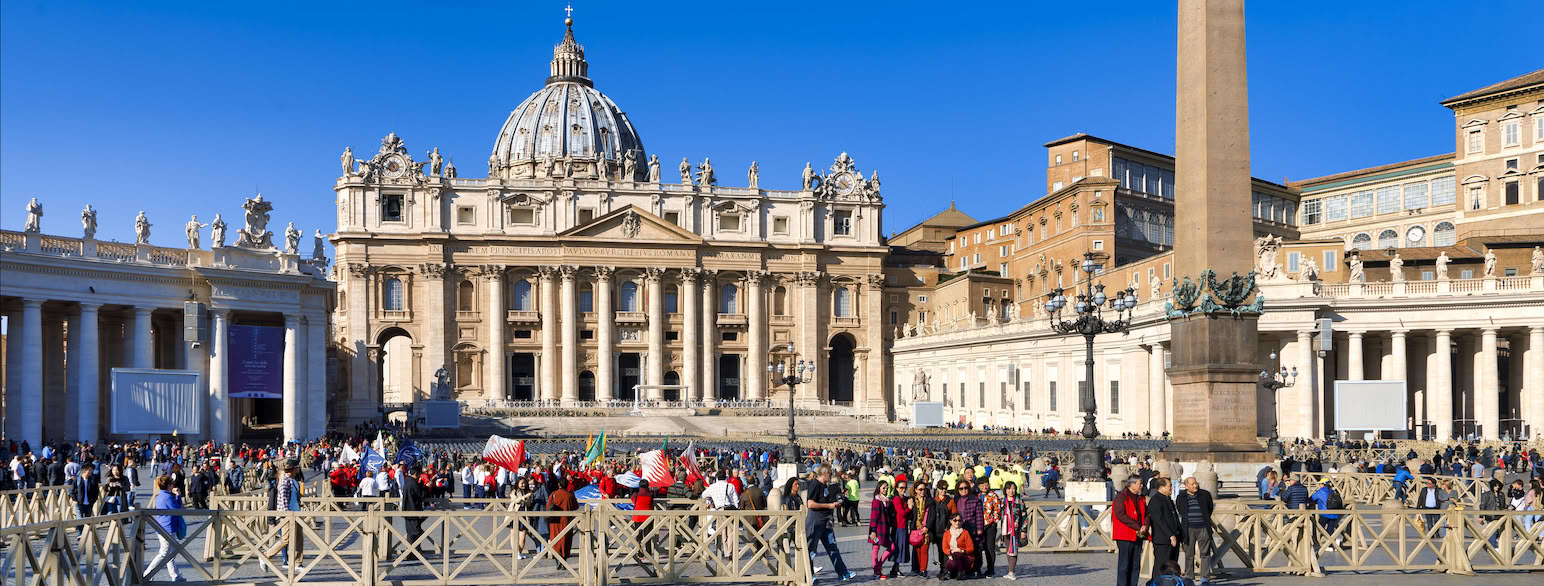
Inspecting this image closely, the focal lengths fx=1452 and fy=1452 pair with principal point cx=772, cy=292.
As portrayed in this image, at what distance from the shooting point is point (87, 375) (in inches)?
1490

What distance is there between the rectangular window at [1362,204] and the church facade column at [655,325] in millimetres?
40479

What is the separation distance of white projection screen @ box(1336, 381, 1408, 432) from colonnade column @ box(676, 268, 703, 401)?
5662cm

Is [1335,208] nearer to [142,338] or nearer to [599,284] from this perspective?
[599,284]

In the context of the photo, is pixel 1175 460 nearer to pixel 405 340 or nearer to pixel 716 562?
pixel 716 562

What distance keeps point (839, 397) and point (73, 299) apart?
66.2 metres

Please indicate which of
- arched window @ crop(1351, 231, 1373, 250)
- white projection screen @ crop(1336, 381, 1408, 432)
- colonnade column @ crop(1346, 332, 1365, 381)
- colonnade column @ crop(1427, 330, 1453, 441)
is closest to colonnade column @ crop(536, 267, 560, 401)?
arched window @ crop(1351, 231, 1373, 250)

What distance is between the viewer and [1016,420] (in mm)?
63500

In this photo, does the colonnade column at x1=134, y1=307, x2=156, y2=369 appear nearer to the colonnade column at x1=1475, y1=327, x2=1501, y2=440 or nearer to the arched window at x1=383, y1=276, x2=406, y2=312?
the colonnade column at x1=1475, y1=327, x2=1501, y2=440

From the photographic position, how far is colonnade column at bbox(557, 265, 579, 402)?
87.5 m

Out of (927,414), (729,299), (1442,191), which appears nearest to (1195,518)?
(927,414)

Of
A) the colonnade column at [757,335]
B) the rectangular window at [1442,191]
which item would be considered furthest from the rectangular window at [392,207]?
the rectangular window at [1442,191]

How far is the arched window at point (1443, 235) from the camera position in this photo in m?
72.2

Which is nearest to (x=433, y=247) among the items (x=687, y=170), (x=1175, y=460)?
Result: (x=687, y=170)

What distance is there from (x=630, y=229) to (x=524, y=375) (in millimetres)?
11343
